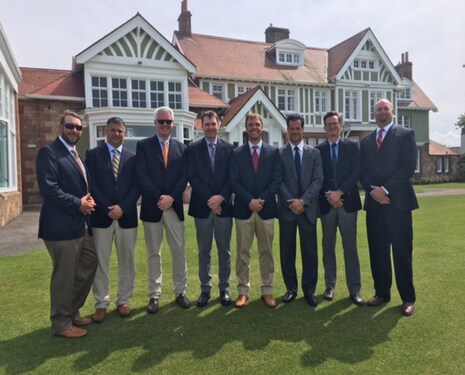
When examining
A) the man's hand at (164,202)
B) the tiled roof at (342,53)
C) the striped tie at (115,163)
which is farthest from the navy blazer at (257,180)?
the tiled roof at (342,53)

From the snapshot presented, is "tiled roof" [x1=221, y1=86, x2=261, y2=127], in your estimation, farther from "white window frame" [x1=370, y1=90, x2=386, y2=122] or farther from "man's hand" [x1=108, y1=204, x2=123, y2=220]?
"man's hand" [x1=108, y1=204, x2=123, y2=220]

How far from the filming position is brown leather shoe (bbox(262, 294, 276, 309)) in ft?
15.3

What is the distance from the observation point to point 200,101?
22.1 meters

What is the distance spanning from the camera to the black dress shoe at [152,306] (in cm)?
456

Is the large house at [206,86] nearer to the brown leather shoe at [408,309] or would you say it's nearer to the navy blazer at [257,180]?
the navy blazer at [257,180]

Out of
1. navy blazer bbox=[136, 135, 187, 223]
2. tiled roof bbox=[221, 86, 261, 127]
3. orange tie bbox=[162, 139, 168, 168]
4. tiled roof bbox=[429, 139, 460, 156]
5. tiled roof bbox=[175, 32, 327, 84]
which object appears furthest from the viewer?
tiled roof bbox=[429, 139, 460, 156]

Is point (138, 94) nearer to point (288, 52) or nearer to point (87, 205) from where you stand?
point (288, 52)

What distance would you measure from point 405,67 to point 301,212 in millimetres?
36921

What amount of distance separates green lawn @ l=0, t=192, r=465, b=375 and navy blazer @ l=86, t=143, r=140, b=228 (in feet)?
3.77

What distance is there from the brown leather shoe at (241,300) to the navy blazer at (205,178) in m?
1.04

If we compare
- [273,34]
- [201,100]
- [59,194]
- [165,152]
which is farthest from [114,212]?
[273,34]

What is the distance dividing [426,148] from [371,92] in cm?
927

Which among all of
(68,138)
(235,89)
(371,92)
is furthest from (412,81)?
(68,138)

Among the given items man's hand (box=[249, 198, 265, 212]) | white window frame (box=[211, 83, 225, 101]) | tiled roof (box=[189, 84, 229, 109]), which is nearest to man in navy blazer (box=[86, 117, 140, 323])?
man's hand (box=[249, 198, 265, 212])
